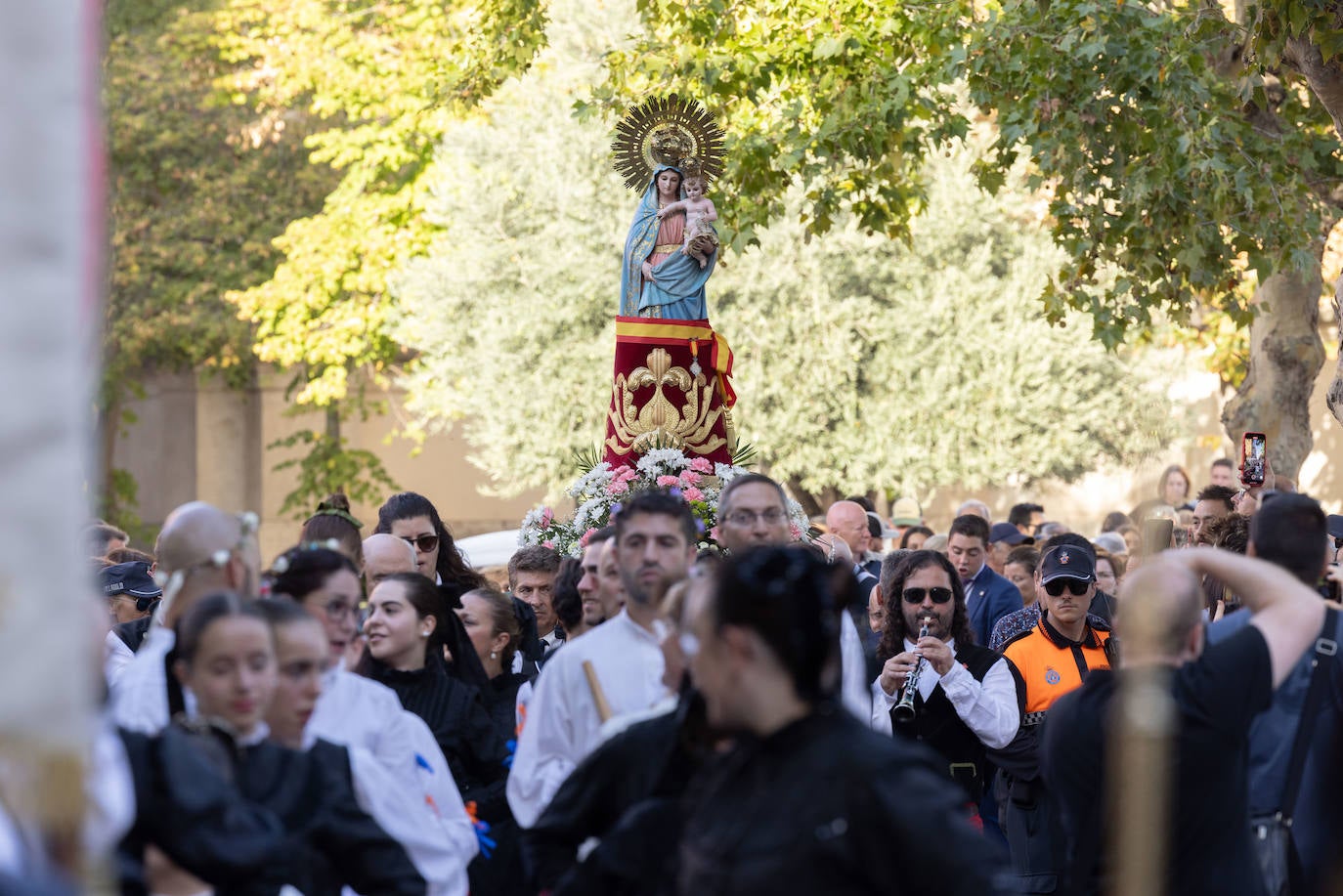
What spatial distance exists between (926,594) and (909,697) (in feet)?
1.57

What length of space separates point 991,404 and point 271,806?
61.3 ft

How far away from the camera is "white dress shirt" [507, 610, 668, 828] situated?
4957 millimetres

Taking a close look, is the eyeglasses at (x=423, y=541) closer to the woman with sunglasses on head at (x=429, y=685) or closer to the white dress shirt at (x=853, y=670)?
the woman with sunglasses on head at (x=429, y=685)

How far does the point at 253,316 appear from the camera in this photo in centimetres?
2402

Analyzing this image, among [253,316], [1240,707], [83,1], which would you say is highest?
[253,316]

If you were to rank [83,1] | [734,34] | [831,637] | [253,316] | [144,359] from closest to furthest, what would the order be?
[83,1] → [831,637] → [734,34] → [253,316] → [144,359]

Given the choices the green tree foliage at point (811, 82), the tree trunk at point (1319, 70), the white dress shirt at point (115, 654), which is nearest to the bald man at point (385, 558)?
the white dress shirt at point (115, 654)

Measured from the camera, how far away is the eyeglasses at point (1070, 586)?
7875 millimetres

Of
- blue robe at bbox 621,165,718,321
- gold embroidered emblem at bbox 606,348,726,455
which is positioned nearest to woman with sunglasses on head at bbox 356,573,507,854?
gold embroidered emblem at bbox 606,348,726,455

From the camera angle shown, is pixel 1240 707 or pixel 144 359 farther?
pixel 144 359

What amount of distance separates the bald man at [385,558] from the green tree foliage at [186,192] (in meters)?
19.0

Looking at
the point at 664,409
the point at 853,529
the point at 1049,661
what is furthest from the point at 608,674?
the point at 853,529

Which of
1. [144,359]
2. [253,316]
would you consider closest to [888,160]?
[253,316]

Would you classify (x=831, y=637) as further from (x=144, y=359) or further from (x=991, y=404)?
(x=144, y=359)
